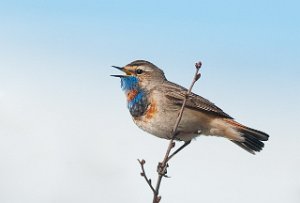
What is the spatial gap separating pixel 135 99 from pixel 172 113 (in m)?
0.86

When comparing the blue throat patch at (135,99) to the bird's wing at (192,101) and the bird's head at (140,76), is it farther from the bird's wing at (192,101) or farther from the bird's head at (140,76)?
the bird's wing at (192,101)

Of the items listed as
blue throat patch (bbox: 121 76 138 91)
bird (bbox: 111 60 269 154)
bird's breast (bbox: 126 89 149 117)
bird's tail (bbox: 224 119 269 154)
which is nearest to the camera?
bird (bbox: 111 60 269 154)

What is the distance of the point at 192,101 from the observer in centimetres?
1291

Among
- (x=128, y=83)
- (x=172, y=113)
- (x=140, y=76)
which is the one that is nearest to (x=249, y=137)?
(x=172, y=113)

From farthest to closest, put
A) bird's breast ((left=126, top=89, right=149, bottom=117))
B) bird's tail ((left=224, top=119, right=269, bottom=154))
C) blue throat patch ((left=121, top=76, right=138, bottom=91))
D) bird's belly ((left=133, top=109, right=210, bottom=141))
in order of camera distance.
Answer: blue throat patch ((left=121, top=76, right=138, bottom=91)) < bird's tail ((left=224, top=119, right=269, bottom=154)) < bird's breast ((left=126, top=89, right=149, bottom=117)) < bird's belly ((left=133, top=109, right=210, bottom=141))

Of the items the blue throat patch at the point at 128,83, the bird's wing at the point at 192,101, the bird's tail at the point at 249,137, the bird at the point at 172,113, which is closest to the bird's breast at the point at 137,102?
the bird at the point at 172,113

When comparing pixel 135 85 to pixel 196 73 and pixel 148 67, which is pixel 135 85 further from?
pixel 196 73

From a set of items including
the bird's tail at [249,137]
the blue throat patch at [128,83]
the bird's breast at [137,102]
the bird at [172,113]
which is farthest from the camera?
the blue throat patch at [128,83]

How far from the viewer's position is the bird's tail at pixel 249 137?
1288cm

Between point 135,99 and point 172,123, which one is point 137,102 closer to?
point 135,99

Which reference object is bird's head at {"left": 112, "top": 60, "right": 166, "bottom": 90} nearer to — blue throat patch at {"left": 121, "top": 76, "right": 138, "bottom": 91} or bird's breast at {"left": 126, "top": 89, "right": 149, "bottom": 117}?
blue throat patch at {"left": 121, "top": 76, "right": 138, "bottom": 91}

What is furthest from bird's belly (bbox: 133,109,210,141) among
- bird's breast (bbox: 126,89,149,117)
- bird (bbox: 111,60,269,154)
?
bird's breast (bbox: 126,89,149,117)

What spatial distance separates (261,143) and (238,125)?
602 mm

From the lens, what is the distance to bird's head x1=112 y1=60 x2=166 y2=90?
13.1 metres
